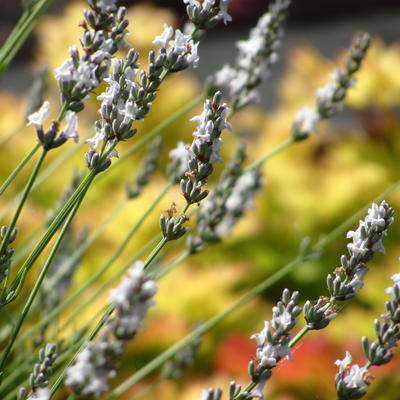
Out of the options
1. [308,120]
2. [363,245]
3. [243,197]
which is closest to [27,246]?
[243,197]

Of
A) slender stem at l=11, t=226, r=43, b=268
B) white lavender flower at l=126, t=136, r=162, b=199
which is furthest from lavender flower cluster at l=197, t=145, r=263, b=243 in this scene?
slender stem at l=11, t=226, r=43, b=268

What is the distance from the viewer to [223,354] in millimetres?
1482

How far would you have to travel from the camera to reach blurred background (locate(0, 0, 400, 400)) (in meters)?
1.45

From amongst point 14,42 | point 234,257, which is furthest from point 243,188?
point 234,257

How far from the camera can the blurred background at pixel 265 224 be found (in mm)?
1452

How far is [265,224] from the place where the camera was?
2.12 m

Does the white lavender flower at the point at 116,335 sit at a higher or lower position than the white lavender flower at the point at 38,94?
lower

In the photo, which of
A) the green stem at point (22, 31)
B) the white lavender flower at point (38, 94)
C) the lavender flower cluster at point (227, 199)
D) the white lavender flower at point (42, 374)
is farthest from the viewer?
the white lavender flower at point (38, 94)

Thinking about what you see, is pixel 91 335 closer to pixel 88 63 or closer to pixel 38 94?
pixel 88 63

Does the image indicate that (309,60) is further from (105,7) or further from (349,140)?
(105,7)

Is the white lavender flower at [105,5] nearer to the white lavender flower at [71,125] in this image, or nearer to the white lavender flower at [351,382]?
the white lavender flower at [71,125]

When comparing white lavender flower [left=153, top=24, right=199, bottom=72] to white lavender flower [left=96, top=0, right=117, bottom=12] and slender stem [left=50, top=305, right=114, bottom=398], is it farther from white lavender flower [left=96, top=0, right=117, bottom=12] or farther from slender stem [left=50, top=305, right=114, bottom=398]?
slender stem [left=50, top=305, right=114, bottom=398]

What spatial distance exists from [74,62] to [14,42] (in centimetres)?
26

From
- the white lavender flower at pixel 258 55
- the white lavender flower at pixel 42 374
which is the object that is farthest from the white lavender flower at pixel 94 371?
the white lavender flower at pixel 258 55
